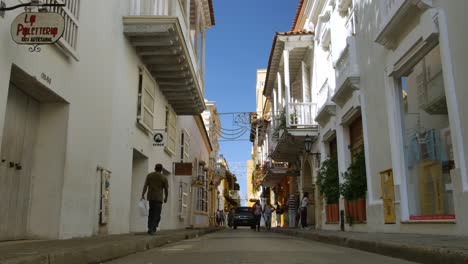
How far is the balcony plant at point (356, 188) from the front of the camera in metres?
13.4

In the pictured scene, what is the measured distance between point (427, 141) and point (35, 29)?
7289mm

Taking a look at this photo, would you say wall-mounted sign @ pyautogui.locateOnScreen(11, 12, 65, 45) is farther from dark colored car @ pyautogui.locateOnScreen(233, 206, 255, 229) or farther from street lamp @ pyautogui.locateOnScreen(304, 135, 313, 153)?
dark colored car @ pyautogui.locateOnScreen(233, 206, 255, 229)

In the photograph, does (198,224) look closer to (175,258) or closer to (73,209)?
(73,209)

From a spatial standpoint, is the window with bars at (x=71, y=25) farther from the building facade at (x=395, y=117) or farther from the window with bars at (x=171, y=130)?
the window with bars at (x=171, y=130)

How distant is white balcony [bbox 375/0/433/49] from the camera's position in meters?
9.10

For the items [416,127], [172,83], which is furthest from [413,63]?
[172,83]

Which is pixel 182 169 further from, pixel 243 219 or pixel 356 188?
pixel 243 219

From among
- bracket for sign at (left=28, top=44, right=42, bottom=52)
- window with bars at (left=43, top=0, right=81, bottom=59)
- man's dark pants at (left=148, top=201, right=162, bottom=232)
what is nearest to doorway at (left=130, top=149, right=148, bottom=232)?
man's dark pants at (left=148, top=201, right=162, bottom=232)

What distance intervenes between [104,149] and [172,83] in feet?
18.8

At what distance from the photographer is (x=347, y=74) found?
1388 cm

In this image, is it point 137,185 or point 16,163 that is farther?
point 137,185

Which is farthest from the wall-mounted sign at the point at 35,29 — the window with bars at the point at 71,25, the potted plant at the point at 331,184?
the potted plant at the point at 331,184

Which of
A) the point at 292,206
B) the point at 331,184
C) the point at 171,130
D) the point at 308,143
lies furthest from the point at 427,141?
the point at 292,206

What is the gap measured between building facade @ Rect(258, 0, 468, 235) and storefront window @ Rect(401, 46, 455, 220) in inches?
0.8
